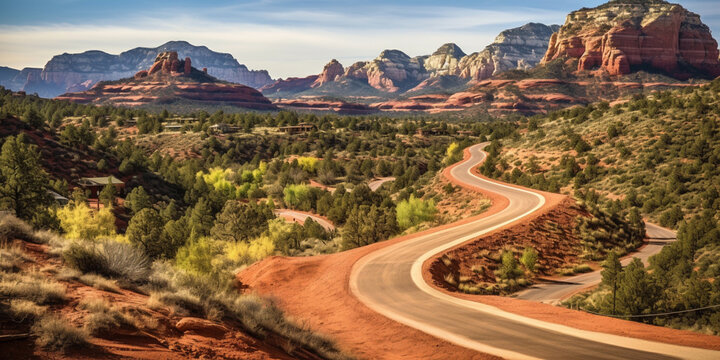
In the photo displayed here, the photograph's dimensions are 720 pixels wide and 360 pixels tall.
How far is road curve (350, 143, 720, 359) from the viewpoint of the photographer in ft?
52.4

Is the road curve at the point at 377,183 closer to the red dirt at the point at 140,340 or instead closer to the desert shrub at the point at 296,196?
the desert shrub at the point at 296,196

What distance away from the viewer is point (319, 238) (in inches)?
2165

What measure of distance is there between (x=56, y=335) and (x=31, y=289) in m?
2.32

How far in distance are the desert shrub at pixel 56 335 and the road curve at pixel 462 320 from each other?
11601 mm

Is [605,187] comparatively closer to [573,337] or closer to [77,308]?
[573,337]

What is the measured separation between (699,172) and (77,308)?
214 ft

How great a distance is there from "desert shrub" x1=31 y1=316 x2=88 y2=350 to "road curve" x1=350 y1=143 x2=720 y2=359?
38.1 ft

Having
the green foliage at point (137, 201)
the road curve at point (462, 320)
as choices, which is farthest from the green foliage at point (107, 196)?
the road curve at point (462, 320)

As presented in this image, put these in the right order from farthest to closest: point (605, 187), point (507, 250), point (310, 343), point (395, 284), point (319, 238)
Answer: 1. point (605, 187)
2. point (319, 238)
3. point (507, 250)
4. point (395, 284)
5. point (310, 343)

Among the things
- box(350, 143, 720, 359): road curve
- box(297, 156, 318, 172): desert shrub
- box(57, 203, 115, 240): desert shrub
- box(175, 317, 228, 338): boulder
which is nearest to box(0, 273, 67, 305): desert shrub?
box(175, 317, 228, 338): boulder

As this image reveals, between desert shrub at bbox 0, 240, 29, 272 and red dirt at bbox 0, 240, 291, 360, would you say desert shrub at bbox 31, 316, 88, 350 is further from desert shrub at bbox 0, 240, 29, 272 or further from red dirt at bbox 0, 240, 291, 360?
desert shrub at bbox 0, 240, 29, 272

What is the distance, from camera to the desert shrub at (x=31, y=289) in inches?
454

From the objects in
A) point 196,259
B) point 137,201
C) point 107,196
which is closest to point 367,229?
point 196,259

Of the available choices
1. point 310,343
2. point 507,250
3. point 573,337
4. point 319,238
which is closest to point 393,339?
point 310,343
